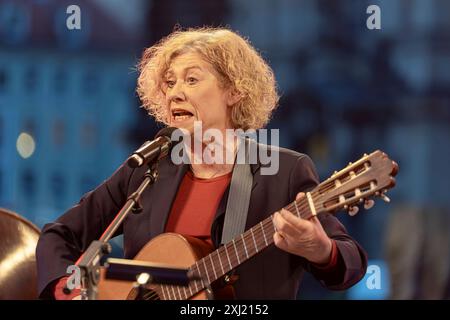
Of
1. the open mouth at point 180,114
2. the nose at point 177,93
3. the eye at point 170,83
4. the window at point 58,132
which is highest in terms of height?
the eye at point 170,83

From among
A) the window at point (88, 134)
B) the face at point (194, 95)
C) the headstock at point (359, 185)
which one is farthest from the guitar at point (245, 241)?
the window at point (88, 134)

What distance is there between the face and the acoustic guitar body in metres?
0.37

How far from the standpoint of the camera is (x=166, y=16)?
4.61 metres

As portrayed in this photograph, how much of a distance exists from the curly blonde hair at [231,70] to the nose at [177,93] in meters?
0.13

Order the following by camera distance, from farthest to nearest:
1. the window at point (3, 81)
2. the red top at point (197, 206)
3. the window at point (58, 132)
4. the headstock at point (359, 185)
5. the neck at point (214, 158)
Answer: the window at point (3, 81) < the window at point (58, 132) < the neck at point (214, 158) < the red top at point (197, 206) < the headstock at point (359, 185)

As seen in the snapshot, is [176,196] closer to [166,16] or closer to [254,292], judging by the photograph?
[254,292]

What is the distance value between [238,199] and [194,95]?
14.3 inches

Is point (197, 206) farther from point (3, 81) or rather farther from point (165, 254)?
point (3, 81)

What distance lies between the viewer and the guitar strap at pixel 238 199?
2.52m

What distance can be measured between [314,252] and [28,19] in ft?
10.3

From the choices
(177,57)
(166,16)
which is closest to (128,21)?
(166,16)

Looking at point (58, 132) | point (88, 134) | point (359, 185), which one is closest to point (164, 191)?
point (359, 185)

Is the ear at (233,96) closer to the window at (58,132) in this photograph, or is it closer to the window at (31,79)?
the window at (58,132)
